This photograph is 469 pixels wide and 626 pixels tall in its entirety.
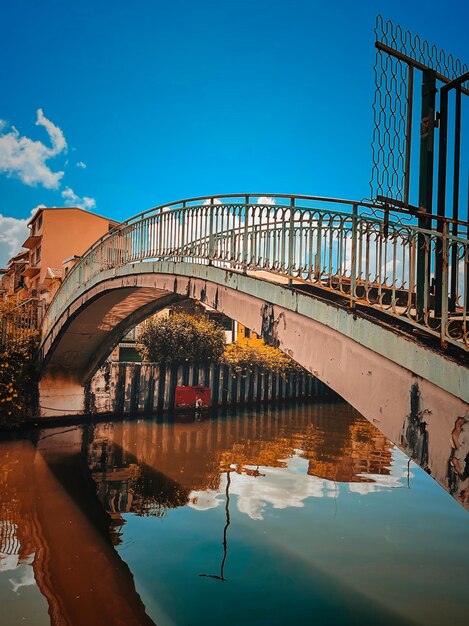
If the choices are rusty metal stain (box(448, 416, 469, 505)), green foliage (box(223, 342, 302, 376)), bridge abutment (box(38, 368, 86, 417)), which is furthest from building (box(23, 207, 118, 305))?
rusty metal stain (box(448, 416, 469, 505))

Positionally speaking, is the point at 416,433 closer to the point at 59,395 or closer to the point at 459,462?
the point at 459,462

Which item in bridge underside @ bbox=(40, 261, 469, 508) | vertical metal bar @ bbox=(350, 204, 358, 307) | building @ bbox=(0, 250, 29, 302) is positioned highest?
building @ bbox=(0, 250, 29, 302)

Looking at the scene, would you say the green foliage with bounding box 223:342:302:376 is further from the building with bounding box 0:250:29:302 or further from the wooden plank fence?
the building with bounding box 0:250:29:302

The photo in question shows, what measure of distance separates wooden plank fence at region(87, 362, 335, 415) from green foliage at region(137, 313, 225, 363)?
0.39 metres

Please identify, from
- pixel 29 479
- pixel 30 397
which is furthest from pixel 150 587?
pixel 30 397

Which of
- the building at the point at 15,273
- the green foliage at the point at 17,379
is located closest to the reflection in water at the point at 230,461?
the green foliage at the point at 17,379

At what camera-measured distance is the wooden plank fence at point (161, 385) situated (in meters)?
17.0

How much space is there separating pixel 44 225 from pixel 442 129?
29.6m

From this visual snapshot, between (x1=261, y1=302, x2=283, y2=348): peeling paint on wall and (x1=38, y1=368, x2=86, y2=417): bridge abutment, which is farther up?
(x1=261, y1=302, x2=283, y2=348): peeling paint on wall

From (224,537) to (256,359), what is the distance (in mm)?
13502

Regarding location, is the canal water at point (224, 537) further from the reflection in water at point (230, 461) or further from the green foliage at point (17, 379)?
the green foliage at point (17, 379)

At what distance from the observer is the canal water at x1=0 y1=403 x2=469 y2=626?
5.73 metres

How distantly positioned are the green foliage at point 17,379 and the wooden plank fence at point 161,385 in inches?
79.9

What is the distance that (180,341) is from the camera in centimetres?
1845
